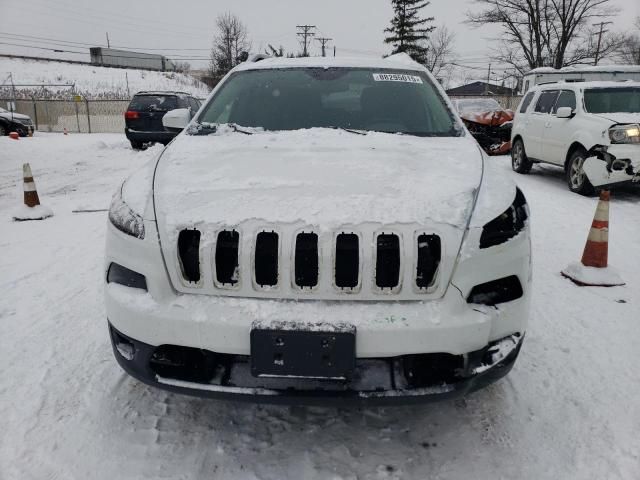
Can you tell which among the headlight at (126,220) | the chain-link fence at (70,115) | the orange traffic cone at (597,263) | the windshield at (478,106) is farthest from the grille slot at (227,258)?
the chain-link fence at (70,115)

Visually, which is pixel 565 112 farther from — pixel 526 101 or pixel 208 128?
pixel 208 128

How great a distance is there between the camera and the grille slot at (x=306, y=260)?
185cm

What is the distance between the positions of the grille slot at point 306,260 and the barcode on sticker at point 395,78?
2.00 meters

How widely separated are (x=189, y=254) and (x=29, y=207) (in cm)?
552

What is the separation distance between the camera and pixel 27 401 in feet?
7.90

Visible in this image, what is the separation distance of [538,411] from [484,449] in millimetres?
440

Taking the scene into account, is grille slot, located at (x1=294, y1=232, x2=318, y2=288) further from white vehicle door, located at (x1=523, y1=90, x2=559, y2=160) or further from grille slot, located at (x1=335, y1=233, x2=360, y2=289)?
white vehicle door, located at (x1=523, y1=90, x2=559, y2=160)

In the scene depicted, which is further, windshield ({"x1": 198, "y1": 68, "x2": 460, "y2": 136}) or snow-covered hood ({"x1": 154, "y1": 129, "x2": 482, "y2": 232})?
windshield ({"x1": 198, "y1": 68, "x2": 460, "y2": 136})

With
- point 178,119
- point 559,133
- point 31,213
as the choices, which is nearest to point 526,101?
point 559,133

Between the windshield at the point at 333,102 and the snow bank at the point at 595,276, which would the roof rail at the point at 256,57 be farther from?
Answer: the snow bank at the point at 595,276

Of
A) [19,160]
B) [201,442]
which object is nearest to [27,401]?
[201,442]

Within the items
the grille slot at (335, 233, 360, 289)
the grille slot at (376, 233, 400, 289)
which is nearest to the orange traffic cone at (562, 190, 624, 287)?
the grille slot at (376, 233, 400, 289)

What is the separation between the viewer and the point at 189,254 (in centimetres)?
194

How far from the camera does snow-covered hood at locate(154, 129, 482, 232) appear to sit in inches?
75.4
